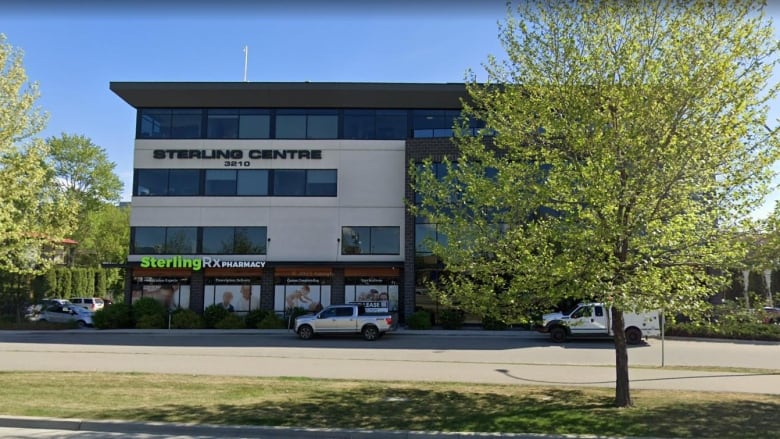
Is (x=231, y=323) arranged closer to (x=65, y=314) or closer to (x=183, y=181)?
(x=183, y=181)

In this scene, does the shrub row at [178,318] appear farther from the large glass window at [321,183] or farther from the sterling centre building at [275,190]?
the large glass window at [321,183]

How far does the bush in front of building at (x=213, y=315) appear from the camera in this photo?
98.7 ft

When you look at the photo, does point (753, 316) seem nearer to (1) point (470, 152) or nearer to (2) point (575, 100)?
(2) point (575, 100)

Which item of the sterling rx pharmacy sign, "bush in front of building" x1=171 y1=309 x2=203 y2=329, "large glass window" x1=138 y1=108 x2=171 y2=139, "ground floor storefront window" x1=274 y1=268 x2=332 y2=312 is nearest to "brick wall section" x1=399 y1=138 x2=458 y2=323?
"ground floor storefront window" x1=274 y1=268 x2=332 y2=312

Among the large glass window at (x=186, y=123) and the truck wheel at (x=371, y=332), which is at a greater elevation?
the large glass window at (x=186, y=123)

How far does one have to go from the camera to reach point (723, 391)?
38.3 feet

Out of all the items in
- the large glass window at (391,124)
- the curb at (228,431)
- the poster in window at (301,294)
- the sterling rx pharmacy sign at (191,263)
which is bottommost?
the curb at (228,431)

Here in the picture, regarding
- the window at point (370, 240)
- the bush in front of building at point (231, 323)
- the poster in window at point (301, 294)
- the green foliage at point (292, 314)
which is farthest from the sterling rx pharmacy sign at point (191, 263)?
the window at point (370, 240)

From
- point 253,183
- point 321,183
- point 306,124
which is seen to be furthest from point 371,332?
point 306,124

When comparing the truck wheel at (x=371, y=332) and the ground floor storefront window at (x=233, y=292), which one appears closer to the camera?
the truck wheel at (x=371, y=332)

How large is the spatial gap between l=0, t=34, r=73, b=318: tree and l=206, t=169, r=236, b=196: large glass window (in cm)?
1851

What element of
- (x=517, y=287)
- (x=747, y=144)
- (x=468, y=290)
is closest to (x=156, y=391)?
(x=468, y=290)

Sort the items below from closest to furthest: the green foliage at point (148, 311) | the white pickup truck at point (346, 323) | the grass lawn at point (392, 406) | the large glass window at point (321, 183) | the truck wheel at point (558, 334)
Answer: the grass lawn at point (392, 406)
the truck wheel at point (558, 334)
the white pickup truck at point (346, 323)
the green foliage at point (148, 311)
the large glass window at point (321, 183)

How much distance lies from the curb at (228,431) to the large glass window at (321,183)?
2483 centimetres
